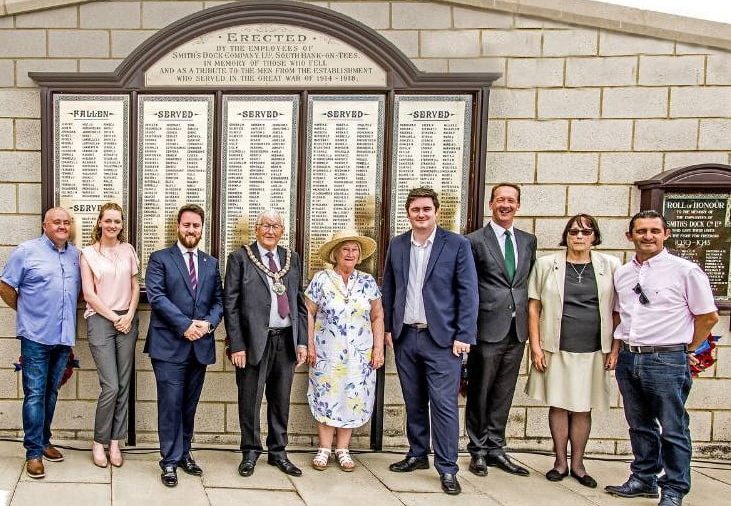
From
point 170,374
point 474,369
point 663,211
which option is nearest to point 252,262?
point 170,374

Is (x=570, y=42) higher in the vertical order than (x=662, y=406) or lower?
higher

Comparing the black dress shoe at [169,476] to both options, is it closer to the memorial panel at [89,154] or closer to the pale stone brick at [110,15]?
the memorial panel at [89,154]

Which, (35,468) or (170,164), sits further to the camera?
(170,164)

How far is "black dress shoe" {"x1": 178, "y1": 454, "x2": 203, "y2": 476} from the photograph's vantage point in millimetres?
3772

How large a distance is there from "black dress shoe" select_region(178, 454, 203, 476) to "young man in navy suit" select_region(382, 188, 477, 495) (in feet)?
4.82

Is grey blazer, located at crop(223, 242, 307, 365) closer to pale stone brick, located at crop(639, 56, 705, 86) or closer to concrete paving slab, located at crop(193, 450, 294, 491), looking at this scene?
concrete paving slab, located at crop(193, 450, 294, 491)

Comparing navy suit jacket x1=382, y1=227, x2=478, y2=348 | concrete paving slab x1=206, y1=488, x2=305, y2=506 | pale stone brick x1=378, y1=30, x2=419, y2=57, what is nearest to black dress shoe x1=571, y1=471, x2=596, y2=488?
navy suit jacket x1=382, y1=227, x2=478, y2=348

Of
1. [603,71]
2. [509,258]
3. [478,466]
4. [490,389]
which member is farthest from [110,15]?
[478,466]

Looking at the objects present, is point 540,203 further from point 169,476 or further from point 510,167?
point 169,476

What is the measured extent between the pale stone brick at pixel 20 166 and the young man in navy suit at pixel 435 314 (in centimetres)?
281

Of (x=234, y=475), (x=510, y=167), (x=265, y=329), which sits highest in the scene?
(x=510, y=167)

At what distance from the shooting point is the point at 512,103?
436 cm

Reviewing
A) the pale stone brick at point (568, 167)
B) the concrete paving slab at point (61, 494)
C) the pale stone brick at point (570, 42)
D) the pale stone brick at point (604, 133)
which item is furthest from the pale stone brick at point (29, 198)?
the pale stone brick at point (604, 133)

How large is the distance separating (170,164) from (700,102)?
4.01 m
